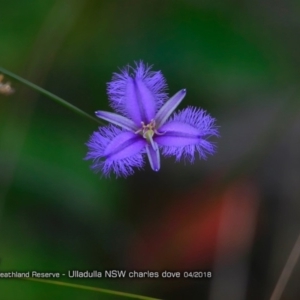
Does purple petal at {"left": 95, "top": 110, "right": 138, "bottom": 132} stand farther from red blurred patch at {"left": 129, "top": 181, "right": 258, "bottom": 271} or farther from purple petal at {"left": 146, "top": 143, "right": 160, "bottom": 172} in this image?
red blurred patch at {"left": 129, "top": 181, "right": 258, "bottom": 271}

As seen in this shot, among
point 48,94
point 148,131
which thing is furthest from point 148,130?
point 48,94

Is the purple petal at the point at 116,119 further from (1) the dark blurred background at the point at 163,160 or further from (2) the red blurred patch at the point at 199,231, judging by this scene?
(2) the red blurred patch at the point at 199,231

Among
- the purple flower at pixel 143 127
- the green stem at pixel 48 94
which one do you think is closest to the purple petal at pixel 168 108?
the purple flower at pixel 143 127

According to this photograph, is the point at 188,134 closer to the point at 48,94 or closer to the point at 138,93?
the point at 138,93

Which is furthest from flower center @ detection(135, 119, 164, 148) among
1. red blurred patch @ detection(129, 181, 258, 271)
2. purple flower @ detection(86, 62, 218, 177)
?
red blurred patch @ detection(129, 181, 258, 271)

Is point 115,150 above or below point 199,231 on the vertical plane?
above

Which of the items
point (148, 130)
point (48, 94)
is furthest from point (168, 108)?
point (48, 94)
